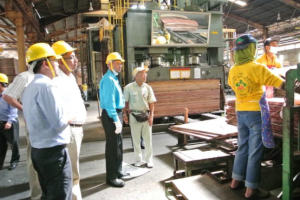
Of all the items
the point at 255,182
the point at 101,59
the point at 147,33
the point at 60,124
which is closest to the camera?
the point at 60,124

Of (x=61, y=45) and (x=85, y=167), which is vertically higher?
(x=61, y=45)

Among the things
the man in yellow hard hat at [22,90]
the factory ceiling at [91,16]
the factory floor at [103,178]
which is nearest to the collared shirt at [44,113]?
the man in yellow hard hat at [22,90]

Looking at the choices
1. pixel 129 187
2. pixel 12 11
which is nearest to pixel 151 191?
pixel 129 187

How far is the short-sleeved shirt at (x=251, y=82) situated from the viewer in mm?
2270

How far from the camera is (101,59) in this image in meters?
15.5

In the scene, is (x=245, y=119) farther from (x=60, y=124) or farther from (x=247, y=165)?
(x=60, y=124)

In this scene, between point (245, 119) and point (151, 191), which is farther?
point (151, 191)

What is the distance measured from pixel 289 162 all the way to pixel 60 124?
2.15 m

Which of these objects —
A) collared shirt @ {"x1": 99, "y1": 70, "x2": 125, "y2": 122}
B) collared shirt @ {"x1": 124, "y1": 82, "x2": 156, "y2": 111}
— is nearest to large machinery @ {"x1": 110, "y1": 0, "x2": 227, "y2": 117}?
collared shirt @ {"x1": 124, "y1": 82, "x2": 156, "y2": 111}

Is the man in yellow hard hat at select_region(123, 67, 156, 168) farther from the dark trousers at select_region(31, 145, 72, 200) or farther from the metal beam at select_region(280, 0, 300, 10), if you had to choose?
the metal beam at select_region(280, 0, 300, 10)

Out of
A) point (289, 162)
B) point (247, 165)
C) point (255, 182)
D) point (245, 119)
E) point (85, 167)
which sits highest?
point (245, 119)

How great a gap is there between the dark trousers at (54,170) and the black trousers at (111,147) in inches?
56.8

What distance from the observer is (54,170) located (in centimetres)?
198

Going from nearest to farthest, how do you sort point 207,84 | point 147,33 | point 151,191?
point 151,191, point 147,33, point 207,84
